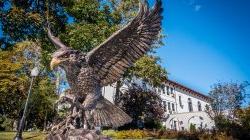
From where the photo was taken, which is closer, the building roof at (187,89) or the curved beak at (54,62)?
the curved beak at (54,62)

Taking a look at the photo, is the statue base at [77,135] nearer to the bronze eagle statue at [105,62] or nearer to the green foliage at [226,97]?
the bronze eagle statue at [105,62]

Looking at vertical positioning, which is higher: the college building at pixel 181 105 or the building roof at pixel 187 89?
the building roof at pixel 187 89

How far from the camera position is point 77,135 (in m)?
5.23

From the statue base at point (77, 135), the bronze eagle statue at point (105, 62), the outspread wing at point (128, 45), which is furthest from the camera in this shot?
the outspread wing at point (128, 45)

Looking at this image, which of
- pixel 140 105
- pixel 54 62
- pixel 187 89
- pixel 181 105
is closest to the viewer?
pixel 54 62

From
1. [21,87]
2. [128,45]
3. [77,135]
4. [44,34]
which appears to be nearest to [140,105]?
[21,87]

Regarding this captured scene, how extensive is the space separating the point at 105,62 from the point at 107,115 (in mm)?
1098

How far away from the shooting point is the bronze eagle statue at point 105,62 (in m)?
5.87

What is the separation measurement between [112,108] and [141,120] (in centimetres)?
2686

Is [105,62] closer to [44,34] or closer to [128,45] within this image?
[128,45]

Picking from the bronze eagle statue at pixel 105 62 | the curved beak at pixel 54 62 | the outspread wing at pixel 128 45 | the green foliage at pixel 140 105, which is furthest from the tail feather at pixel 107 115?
the green foliage at pixel 140 105

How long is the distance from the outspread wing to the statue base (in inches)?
63.3

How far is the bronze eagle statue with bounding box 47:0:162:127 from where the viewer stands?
19.3ft

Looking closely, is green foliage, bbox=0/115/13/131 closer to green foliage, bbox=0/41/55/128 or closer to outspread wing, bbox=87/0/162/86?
green foliage, bbox=0/41/55/128
